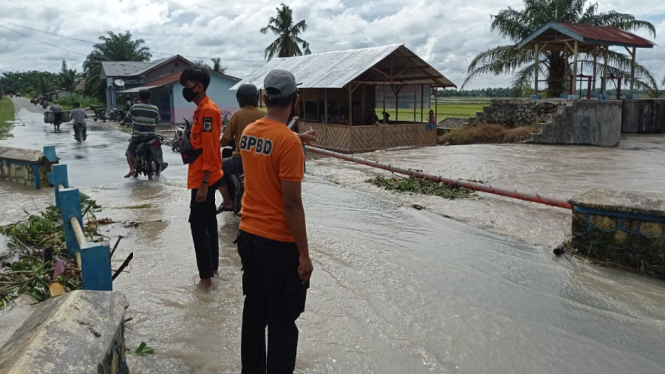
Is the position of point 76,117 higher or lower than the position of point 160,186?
higher

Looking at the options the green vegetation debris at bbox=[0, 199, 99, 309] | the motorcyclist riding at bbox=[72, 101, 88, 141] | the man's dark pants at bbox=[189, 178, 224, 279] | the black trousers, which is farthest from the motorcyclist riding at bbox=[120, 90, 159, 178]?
the motorcyclist riding at bbox=[72, 101, 88, 141]

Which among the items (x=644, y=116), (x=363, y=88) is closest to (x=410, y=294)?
(x=363, y=88)

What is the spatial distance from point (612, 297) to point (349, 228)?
3381mm

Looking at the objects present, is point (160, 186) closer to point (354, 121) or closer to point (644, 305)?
A: point (644, 305)

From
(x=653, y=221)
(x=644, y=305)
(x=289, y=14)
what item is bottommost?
(x=644, y=305)

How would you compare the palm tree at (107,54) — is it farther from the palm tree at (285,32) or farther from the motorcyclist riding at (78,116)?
the motorcyclist riding at (78,116)

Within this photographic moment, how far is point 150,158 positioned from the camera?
10641 millimetres

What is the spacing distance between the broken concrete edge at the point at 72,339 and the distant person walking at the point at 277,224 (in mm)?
757

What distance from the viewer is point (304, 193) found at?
389 inches

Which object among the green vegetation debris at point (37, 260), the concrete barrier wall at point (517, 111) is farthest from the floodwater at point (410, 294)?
the concrete barrier wall at point (517, 111)

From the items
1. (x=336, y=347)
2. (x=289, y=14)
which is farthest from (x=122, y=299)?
(x=289, y=14)

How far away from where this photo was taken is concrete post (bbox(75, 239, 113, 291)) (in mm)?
3291

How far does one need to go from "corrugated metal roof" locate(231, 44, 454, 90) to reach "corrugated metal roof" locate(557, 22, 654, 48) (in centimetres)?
524

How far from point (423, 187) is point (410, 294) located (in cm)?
547
